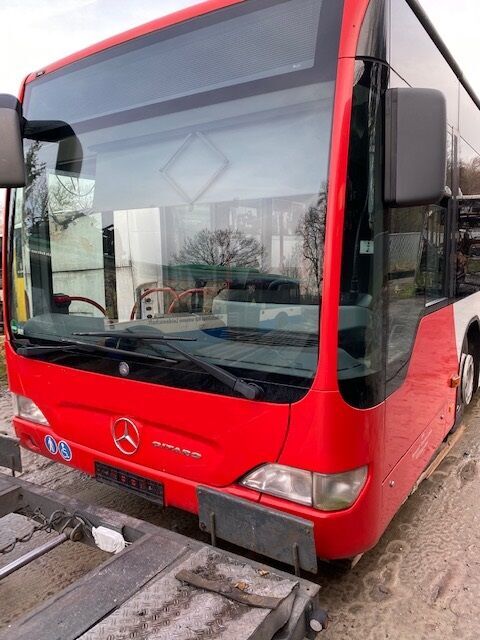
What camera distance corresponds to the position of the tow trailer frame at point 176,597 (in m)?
1.49

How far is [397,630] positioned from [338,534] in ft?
2.24

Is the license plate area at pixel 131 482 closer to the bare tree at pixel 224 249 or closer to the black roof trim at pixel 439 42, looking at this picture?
the bare tree at pixel 224 249

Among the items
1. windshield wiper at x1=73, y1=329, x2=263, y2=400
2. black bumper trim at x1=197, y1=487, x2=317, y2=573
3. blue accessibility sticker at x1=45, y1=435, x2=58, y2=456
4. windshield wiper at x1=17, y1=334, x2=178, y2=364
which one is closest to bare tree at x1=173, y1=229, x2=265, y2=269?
windshield wiper at x1=73, y1=329, x2=263, y2=400

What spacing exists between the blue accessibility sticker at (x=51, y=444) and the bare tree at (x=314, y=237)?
5.73 feet

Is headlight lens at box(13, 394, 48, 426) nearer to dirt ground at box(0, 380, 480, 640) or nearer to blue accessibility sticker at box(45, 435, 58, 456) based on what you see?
blue accessibility sticker at box(45, 435, 58, 456)

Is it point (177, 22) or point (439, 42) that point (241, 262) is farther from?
point (439, 42)

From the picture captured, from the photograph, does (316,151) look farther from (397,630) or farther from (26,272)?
(397,630)

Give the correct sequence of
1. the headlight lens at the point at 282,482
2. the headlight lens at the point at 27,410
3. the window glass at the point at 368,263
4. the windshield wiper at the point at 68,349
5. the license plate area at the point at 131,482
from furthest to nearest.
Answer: the headlight lens at the point at 27,410
the license plate area at the point at 131,482
the windshield wiper at the point at 68,349
the headlight lens at the point at 282,482
the window glass at the point at 368,263

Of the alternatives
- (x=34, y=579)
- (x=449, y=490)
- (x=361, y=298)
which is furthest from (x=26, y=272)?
(x=449, y=490)

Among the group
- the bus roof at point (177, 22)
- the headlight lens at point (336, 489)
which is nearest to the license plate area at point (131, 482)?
the headlight lens at point (336, 489)

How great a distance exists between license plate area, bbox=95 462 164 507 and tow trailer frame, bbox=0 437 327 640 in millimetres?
366

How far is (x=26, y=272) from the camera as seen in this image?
2811 mm

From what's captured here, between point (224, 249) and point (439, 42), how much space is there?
171cm

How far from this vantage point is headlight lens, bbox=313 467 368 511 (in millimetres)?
1918
